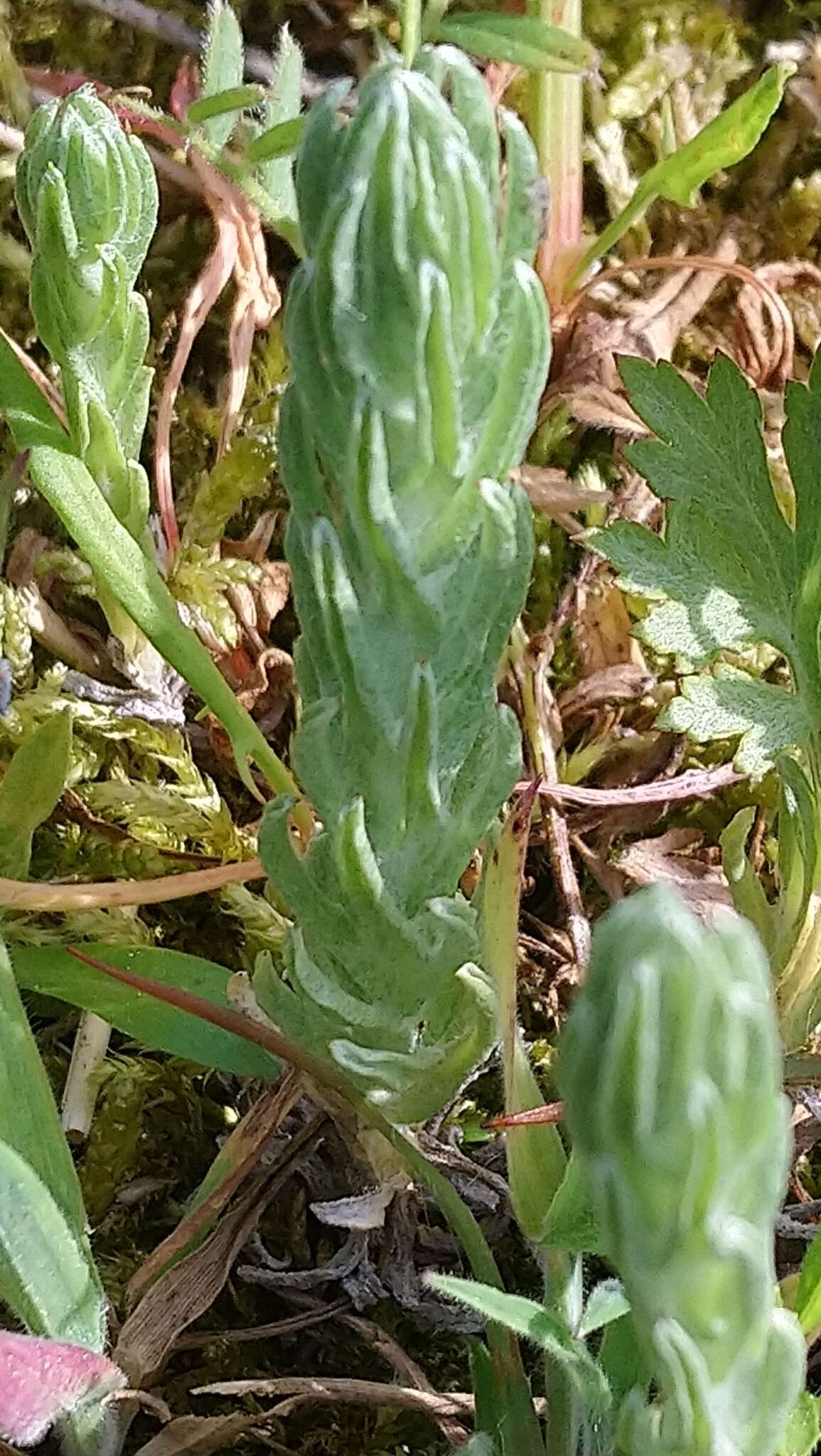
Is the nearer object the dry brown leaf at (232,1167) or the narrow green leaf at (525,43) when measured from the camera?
the dry brown leaf at (232,1167)

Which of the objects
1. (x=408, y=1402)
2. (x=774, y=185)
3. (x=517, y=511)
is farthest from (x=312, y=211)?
(x=774, y=185)

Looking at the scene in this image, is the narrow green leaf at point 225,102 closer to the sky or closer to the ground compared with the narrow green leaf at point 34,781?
closer to the sky

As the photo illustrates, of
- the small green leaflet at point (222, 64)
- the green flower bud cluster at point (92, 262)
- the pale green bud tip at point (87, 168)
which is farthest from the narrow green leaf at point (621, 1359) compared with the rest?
the small green leaflet at point (222, 64)

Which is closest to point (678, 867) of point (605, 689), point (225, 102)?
point (605, 689)

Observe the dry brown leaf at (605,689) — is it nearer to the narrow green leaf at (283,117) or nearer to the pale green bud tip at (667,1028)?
the narrow green leaf at (283,117)

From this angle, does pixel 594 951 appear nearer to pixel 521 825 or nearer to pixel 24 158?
pixel 521 825

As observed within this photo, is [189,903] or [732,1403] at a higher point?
[732,1403]
